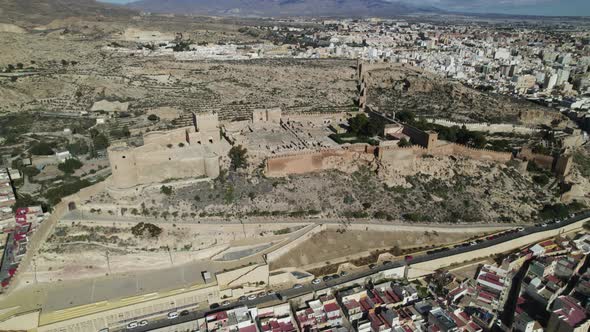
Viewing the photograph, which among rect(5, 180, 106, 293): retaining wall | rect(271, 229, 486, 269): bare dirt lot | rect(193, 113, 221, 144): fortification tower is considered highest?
rect(193, 113, 221, 144): fortification tower

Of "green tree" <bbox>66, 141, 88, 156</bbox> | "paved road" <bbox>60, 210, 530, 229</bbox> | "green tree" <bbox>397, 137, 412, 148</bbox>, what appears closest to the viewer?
"paved road" <bbox>60, 210, 530, 229</bbox>

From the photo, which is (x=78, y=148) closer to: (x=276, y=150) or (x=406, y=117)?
(x=276, y=150)

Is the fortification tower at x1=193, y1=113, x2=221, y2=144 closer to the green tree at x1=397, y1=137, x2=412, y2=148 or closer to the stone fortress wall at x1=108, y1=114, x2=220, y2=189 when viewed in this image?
the stone fortress wall at x1=108, y1=114, x2=220, y2=189

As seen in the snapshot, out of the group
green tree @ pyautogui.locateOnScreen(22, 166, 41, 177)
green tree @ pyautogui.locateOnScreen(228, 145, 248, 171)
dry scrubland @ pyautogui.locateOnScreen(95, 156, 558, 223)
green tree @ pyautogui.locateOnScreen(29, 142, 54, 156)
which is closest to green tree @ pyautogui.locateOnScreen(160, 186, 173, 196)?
dry scrubland @ pyautogui.locateOnScreen(95, 156, 558, 223)

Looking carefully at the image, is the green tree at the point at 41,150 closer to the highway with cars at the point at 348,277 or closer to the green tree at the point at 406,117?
the highway with cars at the point at 348,277

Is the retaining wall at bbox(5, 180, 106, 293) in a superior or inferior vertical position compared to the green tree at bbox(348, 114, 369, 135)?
inferior

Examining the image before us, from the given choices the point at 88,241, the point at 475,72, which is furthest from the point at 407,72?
the point at 88,241
